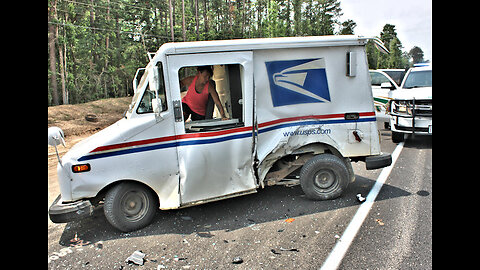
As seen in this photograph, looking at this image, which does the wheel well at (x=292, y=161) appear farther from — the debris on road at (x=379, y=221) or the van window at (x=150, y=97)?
the van window at (x=150, y=97)

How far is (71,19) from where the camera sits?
26.8 m

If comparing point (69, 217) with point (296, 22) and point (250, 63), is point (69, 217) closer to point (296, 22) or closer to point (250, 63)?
point (250, 63)

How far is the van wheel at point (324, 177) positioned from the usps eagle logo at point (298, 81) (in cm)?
101

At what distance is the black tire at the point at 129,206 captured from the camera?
4496 millimetres

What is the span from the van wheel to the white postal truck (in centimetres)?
2

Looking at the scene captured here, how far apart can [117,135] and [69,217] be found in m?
1.23

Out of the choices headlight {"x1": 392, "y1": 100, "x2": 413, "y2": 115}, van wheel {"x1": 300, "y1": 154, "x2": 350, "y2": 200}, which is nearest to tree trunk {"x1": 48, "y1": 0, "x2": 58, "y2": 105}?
headlight {"x1": 392, "y1": 100, "x2": 413, "y2": 115}

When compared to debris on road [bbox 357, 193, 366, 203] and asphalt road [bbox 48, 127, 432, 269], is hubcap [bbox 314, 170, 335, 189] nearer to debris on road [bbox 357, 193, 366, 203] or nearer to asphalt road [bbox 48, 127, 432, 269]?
asphalt road [bbox 48, 127, 432, 269]

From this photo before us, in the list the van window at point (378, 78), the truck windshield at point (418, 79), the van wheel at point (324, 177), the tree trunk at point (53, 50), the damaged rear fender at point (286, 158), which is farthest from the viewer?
the tree trunk at point (53, 50)

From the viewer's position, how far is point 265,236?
4328 mm

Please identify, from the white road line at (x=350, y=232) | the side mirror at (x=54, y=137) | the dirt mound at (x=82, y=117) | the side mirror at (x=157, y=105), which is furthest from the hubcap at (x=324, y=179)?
the dirt mound at (x=82, y=117)

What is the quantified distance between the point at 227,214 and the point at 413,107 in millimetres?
6494
